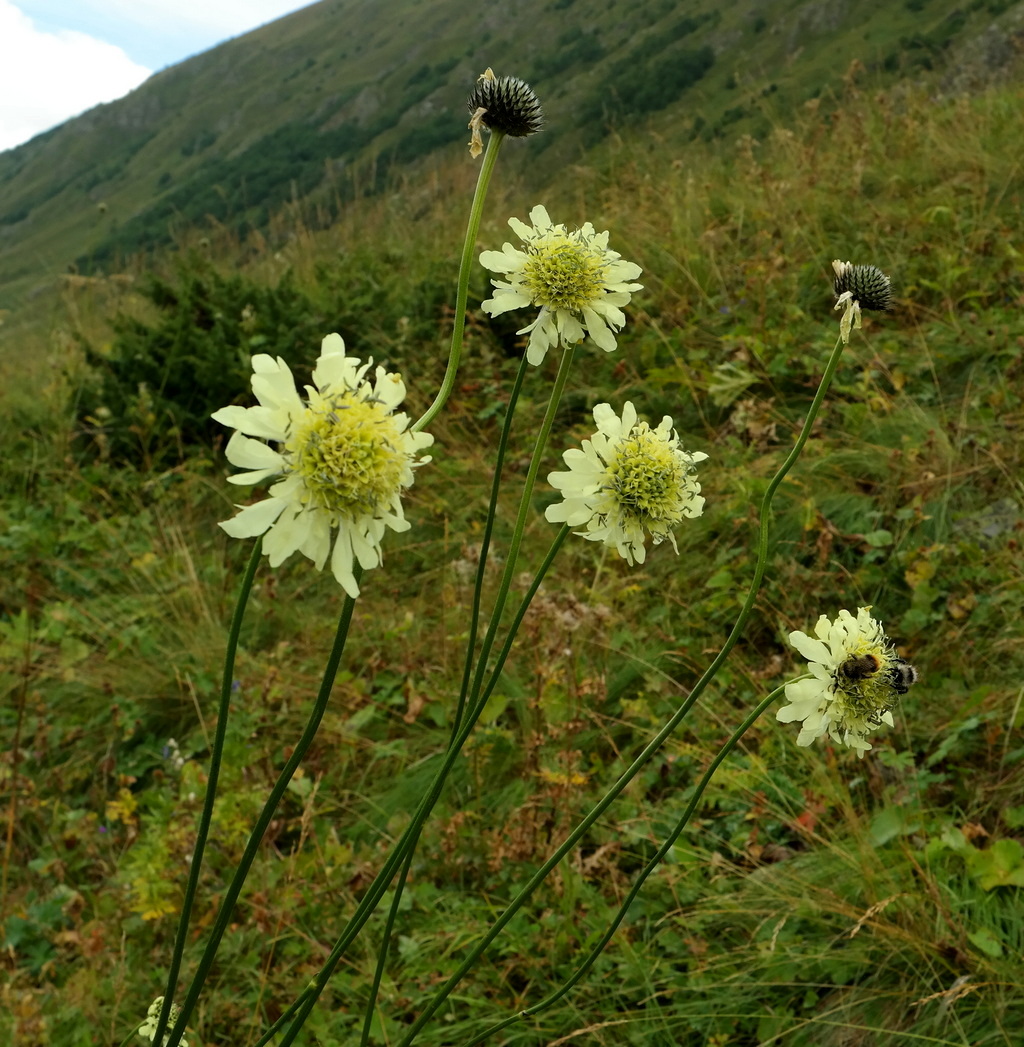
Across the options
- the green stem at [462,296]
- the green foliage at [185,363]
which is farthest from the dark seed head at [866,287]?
the green foliage at [185,363]

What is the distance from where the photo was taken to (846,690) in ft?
3.88

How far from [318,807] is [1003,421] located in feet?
9.74

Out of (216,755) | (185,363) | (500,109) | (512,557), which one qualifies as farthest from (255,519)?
(185,363)

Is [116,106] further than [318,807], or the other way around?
[116,106]

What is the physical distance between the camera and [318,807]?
2.82 meters

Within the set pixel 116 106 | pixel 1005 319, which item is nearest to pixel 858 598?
pixel 1005 319

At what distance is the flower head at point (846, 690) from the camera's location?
45.7 inches

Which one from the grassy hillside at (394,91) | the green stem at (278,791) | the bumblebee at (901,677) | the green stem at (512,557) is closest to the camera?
the green stem at (278,791)

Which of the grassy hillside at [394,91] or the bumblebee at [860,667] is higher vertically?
the grassy hillside at [394,91]

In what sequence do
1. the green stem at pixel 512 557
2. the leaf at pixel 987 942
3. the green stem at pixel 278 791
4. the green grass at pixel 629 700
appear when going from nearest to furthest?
the green stem at pixel 278 791
the green stem at pixel 512 557
the leaf at pixel 987 942
the green grass at pixel 629 700

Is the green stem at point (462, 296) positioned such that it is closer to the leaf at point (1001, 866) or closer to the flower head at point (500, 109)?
the flower head at point (500, 109)

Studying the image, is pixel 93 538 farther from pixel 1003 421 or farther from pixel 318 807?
pixel 1003 421

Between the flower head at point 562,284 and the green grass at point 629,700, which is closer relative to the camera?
the flower head at point 562,284

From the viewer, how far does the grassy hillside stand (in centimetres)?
3112
